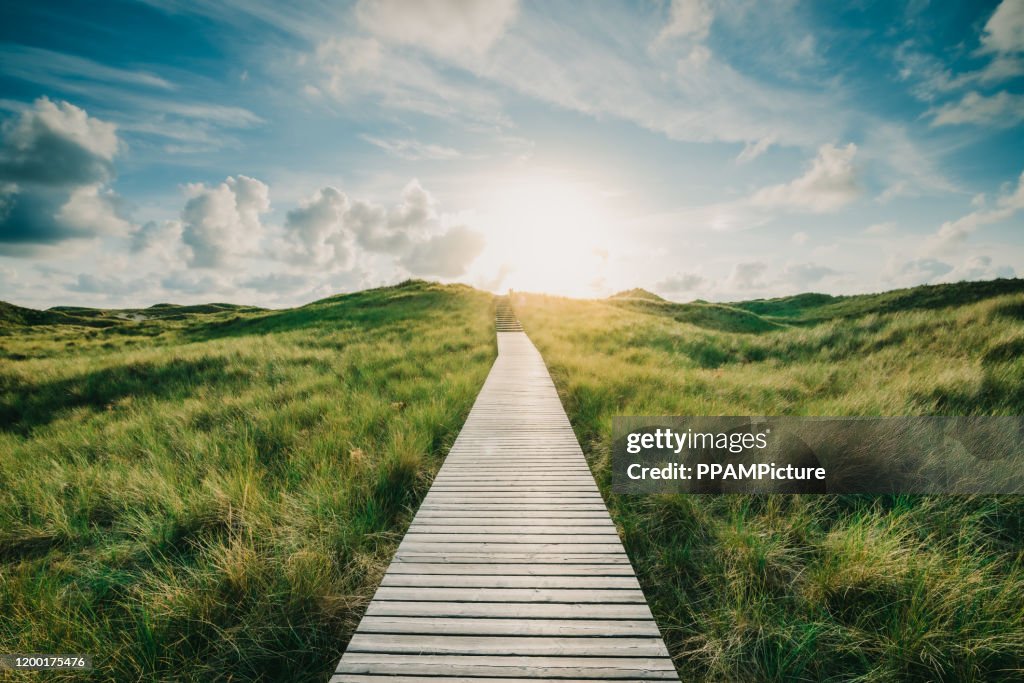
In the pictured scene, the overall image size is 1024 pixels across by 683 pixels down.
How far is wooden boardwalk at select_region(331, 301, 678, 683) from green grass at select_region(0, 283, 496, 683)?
19.0 inches

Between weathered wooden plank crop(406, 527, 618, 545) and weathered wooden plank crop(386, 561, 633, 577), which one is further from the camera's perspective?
weathered wooden plank crop(406, 527, 618, 545)

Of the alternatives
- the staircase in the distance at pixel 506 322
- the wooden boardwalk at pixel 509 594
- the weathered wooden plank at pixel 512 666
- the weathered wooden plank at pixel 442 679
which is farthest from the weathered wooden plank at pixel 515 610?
the staircase in the distance at pixel 506 322

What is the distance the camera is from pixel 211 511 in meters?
4.32

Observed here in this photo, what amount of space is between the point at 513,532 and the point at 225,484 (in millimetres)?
3542

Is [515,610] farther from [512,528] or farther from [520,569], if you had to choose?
[512,528]

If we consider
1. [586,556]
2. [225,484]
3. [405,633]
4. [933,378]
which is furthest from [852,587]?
[933,378]

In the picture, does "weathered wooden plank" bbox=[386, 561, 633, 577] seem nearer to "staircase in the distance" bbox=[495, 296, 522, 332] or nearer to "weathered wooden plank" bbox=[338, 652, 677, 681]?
"weathered wooden plank" bbox=[338, 652, 677, 681]

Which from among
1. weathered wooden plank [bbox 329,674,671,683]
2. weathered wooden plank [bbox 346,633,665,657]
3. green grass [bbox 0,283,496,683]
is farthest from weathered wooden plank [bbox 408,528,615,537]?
weathered wooden plank [bbox 329,674,671,683]

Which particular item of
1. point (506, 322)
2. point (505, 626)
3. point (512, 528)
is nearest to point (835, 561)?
point (512, 528)

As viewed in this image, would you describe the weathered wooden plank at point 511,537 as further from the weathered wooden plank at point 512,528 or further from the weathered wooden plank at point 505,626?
the weathered wooden plank at point 505,626

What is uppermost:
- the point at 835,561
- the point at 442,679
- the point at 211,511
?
the point at 835,561

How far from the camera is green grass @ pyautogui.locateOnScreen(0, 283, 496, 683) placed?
2.85 meters

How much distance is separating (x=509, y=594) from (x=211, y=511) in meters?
3.54

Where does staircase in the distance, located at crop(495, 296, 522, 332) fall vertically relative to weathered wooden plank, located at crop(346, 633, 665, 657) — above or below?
above
